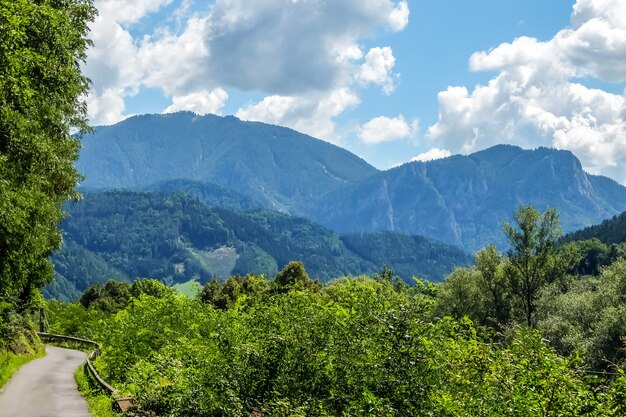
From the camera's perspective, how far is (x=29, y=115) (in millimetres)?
20984

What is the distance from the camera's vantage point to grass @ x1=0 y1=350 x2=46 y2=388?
35.4 m

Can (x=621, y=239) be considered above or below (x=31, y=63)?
above

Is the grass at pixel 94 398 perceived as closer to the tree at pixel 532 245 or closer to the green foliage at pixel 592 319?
the green foliage at pixel 592 319


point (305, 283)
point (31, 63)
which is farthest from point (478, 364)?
point (305, 283)

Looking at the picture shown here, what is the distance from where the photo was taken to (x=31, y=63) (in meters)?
20.9

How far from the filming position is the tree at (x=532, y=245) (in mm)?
61844

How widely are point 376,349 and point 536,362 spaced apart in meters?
3.62

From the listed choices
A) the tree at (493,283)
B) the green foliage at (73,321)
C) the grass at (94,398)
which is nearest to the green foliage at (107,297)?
the green foliage at (73,321)

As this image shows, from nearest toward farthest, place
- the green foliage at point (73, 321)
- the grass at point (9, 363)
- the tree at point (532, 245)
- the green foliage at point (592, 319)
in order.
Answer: the grass at point (9, 363) < the green foliage at point (592, 319) < the tree at point (532, 245) < the green foliage at point (73, 321)

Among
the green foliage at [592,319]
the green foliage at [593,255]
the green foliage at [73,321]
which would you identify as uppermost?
the green foliage at [593,255]

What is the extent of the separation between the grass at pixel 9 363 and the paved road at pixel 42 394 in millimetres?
386

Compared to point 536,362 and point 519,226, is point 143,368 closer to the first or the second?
point 536,362

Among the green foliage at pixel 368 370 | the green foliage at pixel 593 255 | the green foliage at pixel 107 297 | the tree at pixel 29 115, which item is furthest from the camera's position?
the green foliage at pixel 593 255

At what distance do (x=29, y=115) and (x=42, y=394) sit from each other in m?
17.7
